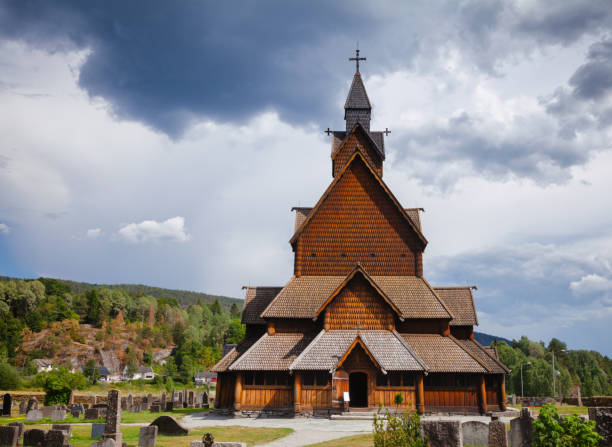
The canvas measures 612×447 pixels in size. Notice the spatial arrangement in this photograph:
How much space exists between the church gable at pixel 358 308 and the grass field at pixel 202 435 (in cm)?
813

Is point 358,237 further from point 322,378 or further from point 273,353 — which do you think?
point 322,378

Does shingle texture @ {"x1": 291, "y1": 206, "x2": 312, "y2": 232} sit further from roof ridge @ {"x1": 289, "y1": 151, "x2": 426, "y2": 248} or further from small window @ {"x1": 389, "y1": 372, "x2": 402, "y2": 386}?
small window @ {"x1": 389, "y1": 372, "x2": 402, "y2": 386}

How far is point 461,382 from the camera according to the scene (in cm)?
2594

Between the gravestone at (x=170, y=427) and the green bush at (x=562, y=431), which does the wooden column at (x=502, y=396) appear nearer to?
the gravestone at (x=170, y=427)

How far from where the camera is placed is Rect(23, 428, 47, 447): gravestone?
607 inches

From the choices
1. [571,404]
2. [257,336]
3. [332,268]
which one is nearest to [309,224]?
[332,268]

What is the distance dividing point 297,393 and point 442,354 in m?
8.29

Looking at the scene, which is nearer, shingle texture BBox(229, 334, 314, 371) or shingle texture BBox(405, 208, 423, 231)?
shingle texture BBox(229, 334, 314, 371)

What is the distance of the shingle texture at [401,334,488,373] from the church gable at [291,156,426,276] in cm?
456

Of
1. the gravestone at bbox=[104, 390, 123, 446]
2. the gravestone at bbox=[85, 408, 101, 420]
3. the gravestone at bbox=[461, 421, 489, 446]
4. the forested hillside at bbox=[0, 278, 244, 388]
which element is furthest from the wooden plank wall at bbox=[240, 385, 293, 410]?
the forested hillside at bbox=[0, 278, 244, 388]

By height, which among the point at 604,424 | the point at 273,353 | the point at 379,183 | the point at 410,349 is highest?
the point at 379,183

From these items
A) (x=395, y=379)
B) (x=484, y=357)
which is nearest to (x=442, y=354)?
(x=484, y=357)

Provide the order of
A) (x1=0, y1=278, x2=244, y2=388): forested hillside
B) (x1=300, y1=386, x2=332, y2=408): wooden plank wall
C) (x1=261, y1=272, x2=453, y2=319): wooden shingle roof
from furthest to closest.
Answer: (x1=0, y1=278, x2=244, y2=388): forested hillside, (x1=261, y1=272, x2=453, y2=319): wooden shingle roof, (x1=300, y1=386, x2=332, y2=408): wooden plank wall

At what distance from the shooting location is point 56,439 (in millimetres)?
15062
